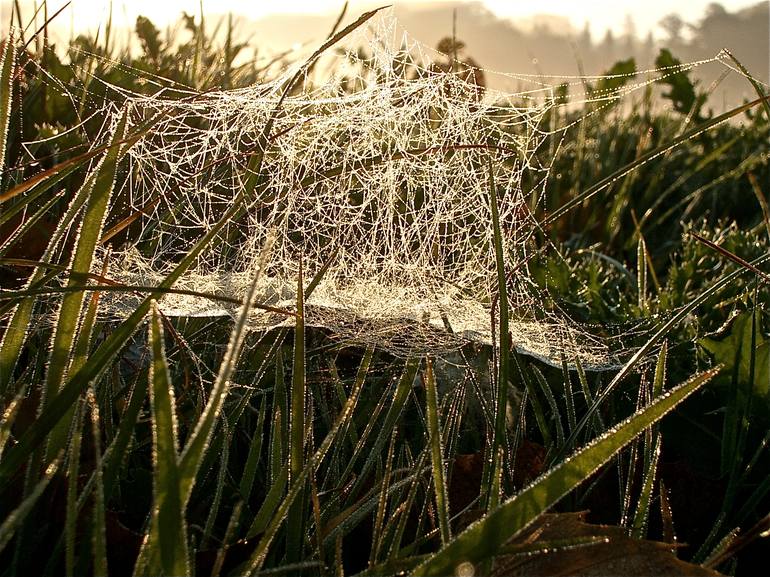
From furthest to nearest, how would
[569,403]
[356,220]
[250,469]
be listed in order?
[356,220] < [569,403] < [250,469]

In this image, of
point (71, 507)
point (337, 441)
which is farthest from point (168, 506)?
point (337, 441)

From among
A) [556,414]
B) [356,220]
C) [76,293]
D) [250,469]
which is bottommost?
[250,469]

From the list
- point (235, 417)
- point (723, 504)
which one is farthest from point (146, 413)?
point (723, 504)

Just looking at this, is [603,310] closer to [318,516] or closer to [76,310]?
[318,516]

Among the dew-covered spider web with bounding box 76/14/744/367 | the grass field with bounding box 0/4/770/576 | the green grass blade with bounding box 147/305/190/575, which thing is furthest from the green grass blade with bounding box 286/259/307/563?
the dew-covered spider web with bounding box 76/14/744/367

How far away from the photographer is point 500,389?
1.12 m

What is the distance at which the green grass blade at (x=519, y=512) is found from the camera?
2.73 feet

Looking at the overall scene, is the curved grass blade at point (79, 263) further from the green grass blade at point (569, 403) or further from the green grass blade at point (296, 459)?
the green grass blade at point (569, 403)

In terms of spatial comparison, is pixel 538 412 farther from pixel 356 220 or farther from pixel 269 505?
pixel 356 220

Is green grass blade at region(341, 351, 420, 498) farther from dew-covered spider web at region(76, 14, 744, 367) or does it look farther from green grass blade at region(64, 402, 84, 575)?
green grass blade at region(64, 402, 84, 575)

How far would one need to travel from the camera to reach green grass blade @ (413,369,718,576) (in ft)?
2.73

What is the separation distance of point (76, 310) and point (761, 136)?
451cm

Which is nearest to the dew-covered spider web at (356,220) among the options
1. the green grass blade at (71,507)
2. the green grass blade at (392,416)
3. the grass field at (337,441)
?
the grass field at (337,441)

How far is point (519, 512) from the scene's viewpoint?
85cm
